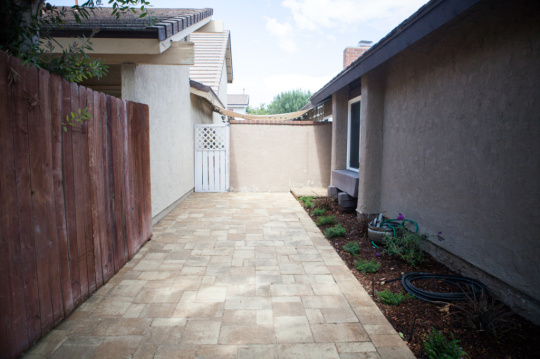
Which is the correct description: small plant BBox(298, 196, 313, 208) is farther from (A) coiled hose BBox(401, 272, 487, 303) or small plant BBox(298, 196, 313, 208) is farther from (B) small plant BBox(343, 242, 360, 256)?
(A) coiled hose BBox(401, 272, 487, 303)

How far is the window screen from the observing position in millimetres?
7574

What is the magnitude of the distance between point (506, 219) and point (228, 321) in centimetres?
273

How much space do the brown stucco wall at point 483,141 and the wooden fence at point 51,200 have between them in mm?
3953

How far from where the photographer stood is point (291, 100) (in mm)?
36531

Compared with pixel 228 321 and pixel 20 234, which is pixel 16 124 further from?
pixel 228 321

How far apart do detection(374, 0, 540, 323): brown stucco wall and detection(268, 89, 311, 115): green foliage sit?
32.2 metres

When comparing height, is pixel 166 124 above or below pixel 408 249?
above

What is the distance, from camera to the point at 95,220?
124 inches

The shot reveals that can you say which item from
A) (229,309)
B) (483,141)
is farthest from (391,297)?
(483,141)

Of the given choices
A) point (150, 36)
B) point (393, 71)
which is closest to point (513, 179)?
point (393, 71)

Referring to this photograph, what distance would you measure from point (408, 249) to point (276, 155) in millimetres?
6324

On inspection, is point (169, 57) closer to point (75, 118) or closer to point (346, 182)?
point (75, 118)

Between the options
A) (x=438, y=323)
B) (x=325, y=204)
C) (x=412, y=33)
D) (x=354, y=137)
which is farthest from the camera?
(x=354, y=137)

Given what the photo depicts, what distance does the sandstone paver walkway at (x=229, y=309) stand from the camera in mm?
2303
